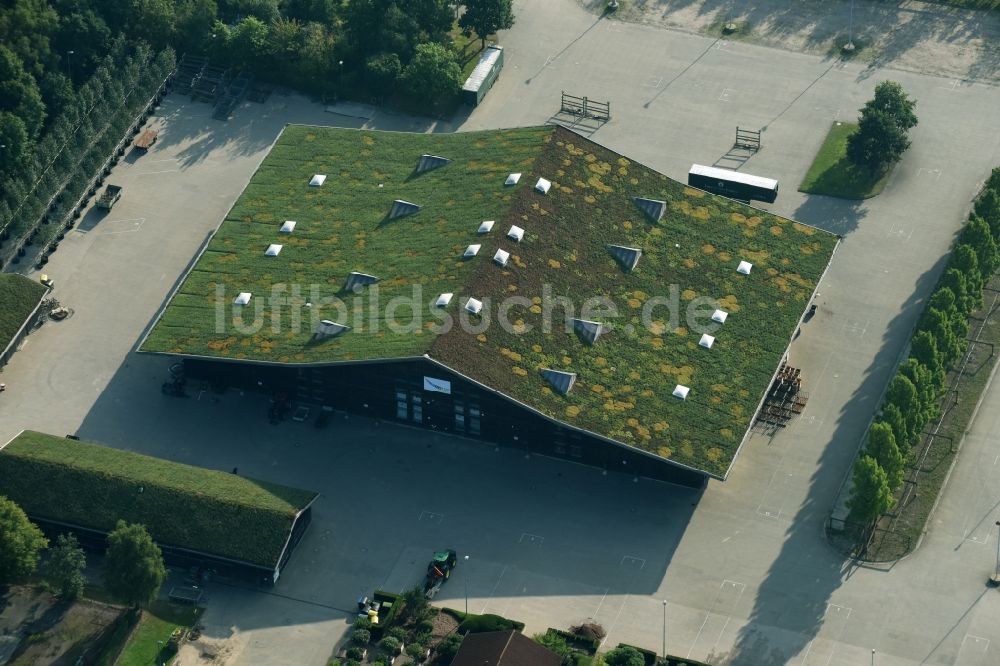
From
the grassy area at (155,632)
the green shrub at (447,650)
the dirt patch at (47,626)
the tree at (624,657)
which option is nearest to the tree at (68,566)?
the dirt patch at (47,626)

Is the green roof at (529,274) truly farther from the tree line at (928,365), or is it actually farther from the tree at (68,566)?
the tree at (68,566)

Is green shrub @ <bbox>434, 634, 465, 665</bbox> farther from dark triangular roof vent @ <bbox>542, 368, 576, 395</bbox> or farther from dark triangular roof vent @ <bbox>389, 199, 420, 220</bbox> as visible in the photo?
dark triangular roof vent @ <bbox>389, 199, 420, 220</bbox>

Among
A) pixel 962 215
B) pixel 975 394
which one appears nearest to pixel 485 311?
pixel 975 394

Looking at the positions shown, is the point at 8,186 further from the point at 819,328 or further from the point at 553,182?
the point at 819,328

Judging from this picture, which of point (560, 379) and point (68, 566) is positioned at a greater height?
point (560, 379)

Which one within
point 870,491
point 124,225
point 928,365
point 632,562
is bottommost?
point 124,225

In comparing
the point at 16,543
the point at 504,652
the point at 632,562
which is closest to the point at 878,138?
the point at 632,562

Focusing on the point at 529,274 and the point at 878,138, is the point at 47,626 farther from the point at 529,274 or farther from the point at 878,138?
the point at 878,138
